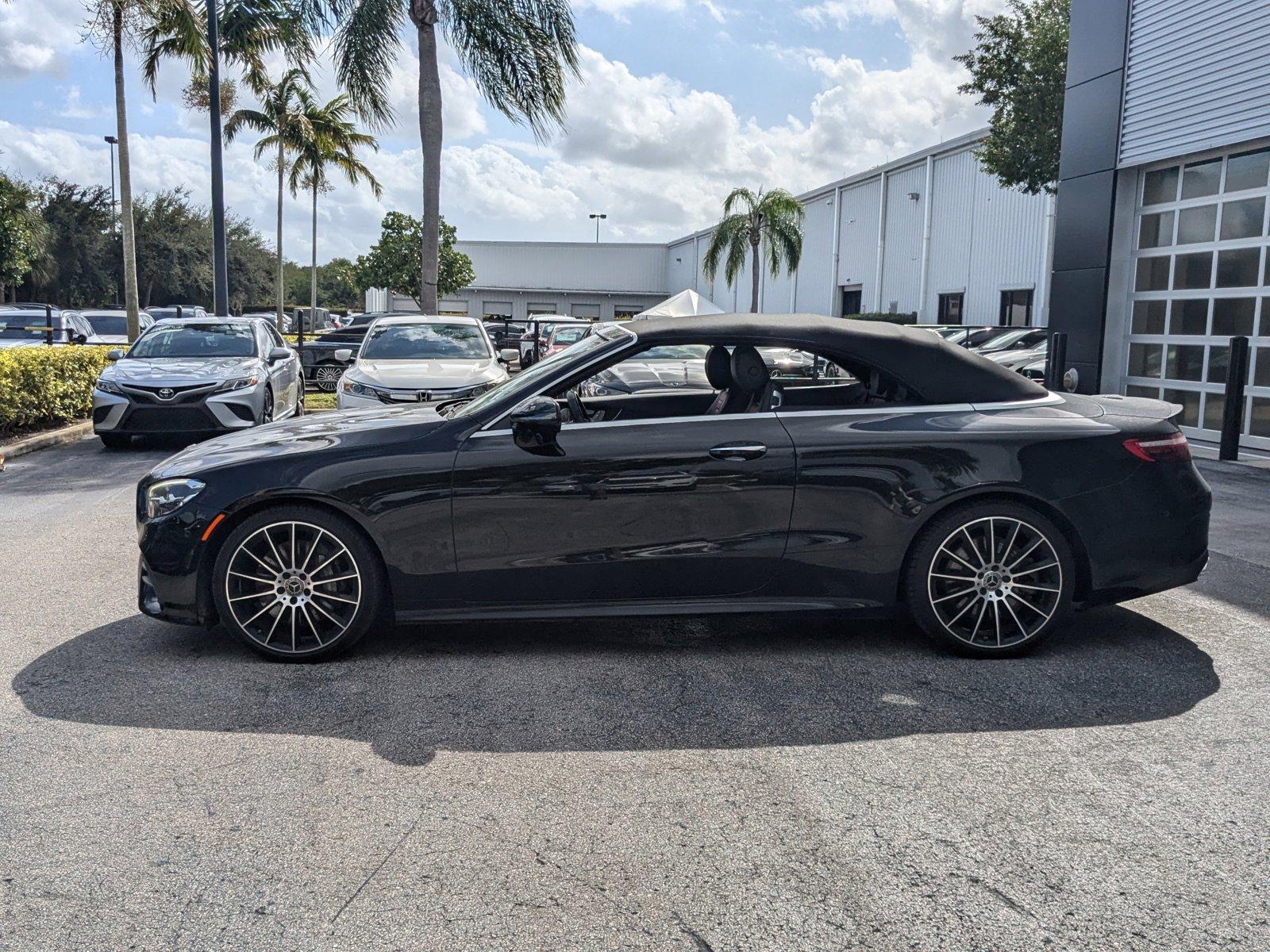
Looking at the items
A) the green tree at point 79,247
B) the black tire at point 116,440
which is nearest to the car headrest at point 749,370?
the black tire at point 116,440

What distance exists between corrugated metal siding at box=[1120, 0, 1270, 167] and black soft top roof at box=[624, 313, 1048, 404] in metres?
9.58

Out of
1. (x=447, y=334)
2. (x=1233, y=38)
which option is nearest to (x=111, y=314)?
(x=447, y=334)

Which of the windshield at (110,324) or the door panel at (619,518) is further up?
the windshield at (110,324)

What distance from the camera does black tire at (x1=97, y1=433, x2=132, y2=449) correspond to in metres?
13.3

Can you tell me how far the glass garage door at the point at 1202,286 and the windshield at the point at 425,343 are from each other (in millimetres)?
8602

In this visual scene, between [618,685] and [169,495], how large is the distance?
2.09 metres

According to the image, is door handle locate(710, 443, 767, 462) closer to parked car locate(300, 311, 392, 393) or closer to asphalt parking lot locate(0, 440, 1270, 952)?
asphalt parking lot locate(0, 440, 1270, 952)

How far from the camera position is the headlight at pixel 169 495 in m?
4.83

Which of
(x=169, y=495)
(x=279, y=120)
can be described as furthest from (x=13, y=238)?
(x=169, y=495)

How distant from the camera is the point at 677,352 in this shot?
5430 millimetres

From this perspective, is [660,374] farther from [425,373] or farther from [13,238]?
[13,238]

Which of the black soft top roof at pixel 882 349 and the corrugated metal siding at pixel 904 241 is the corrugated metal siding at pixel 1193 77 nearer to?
the black soft top roof at pixel 882 349

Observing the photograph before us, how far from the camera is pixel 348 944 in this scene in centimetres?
269

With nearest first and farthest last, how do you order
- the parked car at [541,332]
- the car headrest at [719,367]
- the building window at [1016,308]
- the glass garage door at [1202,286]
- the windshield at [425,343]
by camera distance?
the car headrest at [719,367] < the glass garage door at [1202,286] < the windshield at [425,343] < the parked car at [541,332] < the building window at [1016,308]
